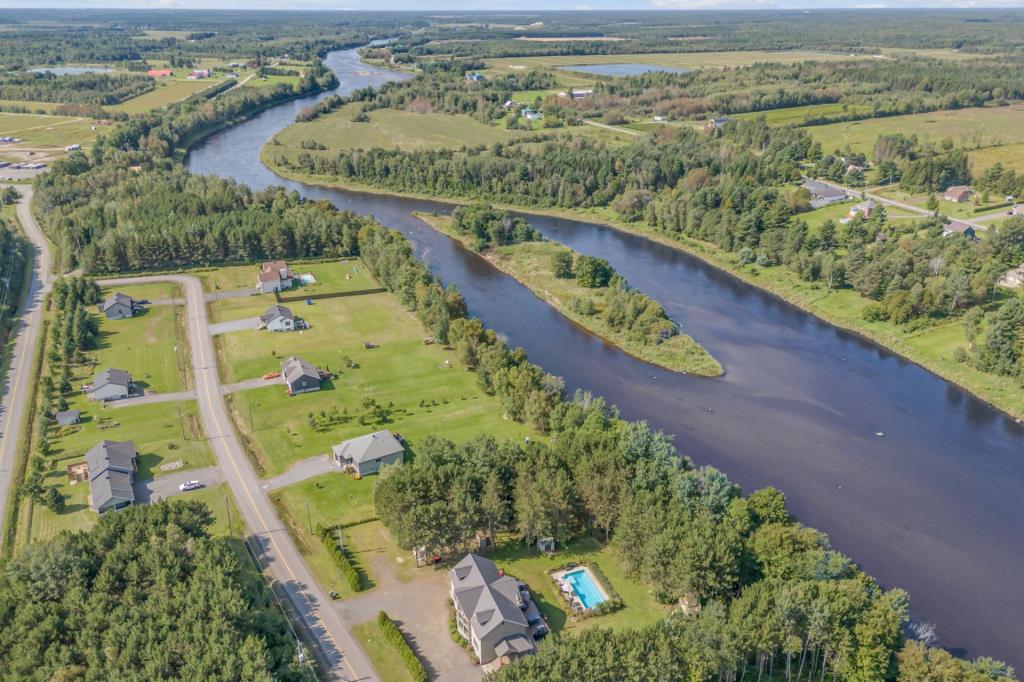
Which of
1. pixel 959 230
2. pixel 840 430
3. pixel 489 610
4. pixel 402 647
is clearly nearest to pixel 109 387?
pixel 402 647

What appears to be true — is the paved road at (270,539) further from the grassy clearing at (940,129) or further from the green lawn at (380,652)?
the grassy clearing at (940,129)

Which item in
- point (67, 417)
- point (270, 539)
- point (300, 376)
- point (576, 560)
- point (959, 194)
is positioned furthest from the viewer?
point (959, 194)

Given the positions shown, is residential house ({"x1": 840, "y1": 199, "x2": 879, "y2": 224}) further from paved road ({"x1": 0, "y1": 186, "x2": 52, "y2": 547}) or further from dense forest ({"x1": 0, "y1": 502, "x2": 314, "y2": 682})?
paved road ({"x1": 0, "y1": 186, "x2": 52, "y2": 547})

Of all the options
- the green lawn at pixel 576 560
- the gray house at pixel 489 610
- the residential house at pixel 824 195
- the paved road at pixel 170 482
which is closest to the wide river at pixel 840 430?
the green lawn at pixel 576 560

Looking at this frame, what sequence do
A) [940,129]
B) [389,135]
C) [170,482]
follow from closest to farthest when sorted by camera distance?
[170,482], [940,129], [389,135]

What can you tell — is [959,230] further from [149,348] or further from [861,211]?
[149,348]

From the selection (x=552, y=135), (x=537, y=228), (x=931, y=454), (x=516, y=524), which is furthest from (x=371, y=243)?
(x=552, y=135)

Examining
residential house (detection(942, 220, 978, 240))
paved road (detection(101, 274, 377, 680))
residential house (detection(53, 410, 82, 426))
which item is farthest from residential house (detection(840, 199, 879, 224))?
residential house (detection(53, 410, 82, 426))
